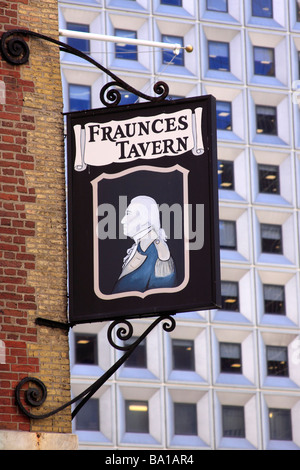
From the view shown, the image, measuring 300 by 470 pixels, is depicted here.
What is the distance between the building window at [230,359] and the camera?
4172cm

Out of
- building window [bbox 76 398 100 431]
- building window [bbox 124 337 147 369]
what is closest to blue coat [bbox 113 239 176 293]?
building window [bbox 76 398 100 431]

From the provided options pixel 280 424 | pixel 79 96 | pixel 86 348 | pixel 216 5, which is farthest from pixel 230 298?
pixel 216 5

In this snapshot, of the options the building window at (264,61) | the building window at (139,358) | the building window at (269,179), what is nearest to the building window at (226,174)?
the building window at (269,179)

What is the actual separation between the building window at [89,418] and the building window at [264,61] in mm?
13392

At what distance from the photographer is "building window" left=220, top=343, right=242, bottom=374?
4172 cm

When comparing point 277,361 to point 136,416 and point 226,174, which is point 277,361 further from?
point 226,174

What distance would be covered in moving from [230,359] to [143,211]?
2875 centimetres

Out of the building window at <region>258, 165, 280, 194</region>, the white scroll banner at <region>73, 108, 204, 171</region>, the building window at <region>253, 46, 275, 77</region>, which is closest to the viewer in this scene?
the white scroll banner at <region>73, 108, 204, 171</region>

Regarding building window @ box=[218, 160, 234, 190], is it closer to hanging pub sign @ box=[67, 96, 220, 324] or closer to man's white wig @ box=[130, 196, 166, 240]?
hanging pub sign @ box=[67, 96, 220, 324]

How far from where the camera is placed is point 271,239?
142ft

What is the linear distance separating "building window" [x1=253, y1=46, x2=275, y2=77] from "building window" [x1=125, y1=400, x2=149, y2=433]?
501 inches

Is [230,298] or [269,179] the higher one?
[269,179]

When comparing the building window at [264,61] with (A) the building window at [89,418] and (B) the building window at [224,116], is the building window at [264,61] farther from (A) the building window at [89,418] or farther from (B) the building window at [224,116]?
(A) the building window at [89,418]

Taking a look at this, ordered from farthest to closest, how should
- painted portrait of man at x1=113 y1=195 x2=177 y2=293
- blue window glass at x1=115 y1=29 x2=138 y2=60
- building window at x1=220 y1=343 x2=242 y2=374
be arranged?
blue window glass at x1=115 y1=29 x2=138 y2=60
building window at x1=220 y1=343 x2=242 y2=374
painted portrait of man at x1=113 y1=195 x2=177 y2=293
